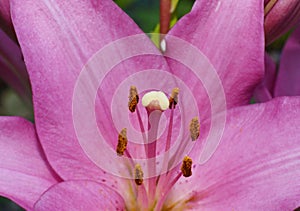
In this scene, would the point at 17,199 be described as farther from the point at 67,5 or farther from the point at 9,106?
the point at 9,106

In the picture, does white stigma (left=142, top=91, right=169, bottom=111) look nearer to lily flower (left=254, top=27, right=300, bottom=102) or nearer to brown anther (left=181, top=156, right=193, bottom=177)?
brown anther (left=181, top=156, right=193, bottom=177)

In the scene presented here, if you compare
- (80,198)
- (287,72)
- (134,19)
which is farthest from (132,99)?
(134,19)

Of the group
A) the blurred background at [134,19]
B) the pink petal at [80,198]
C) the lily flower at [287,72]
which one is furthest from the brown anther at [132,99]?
the blurred background at [134,19]

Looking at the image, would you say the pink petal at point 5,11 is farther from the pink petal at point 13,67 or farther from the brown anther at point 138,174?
the brown anther at point 138,174

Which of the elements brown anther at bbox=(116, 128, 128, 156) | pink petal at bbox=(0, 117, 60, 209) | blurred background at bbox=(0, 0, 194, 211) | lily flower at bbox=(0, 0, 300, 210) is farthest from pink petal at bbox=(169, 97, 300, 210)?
blurred background at bbox=(0, 0, 194, 211)

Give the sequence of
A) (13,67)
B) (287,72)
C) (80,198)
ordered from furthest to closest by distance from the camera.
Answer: (287,72)
(13,67)
(80,198)

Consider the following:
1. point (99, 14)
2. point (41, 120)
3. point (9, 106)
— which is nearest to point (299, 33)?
point (99, 14)

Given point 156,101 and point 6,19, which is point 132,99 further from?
point 6,19
